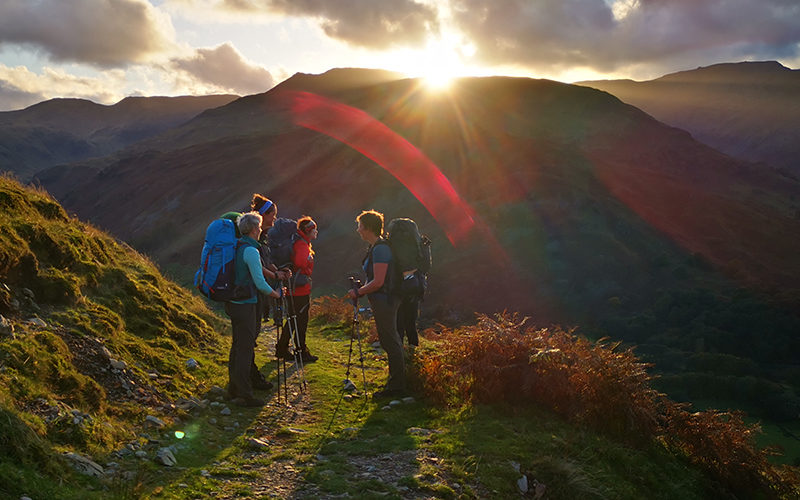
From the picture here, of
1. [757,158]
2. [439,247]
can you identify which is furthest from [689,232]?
[757,158]

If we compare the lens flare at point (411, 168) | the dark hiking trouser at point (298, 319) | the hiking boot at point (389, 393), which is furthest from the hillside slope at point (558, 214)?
the dark hiking trouser at point (298, 319)

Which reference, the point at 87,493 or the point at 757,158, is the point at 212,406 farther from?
the point at 757,158

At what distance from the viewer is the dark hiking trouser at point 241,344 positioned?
6.33 m

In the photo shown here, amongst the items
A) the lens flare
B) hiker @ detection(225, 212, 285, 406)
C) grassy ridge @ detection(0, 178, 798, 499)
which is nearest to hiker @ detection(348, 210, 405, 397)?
grassy ridge @ detection(0, 178, 798, 499)

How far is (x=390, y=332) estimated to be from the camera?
706 cm

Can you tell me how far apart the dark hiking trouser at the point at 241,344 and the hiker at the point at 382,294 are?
1.42 m

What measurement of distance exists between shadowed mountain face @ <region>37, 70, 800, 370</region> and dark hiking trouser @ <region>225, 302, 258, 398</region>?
85.8ft

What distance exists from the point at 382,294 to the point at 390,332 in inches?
21.7

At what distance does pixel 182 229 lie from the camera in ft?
201

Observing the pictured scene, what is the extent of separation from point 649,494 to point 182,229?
207 feet

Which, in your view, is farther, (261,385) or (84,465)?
(261,385)

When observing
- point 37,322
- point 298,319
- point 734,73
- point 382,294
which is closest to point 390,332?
point 382,294

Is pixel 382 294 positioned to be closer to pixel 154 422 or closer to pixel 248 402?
pixel 248 402

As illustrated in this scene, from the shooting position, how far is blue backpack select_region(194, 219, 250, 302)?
605 cm
